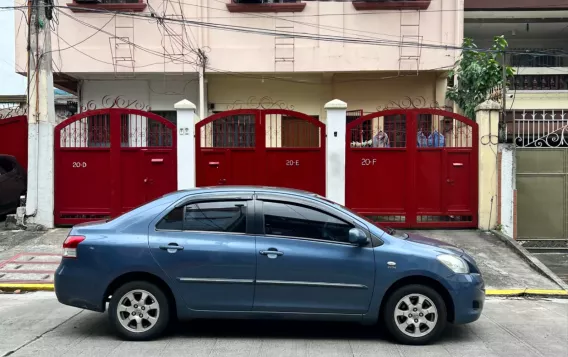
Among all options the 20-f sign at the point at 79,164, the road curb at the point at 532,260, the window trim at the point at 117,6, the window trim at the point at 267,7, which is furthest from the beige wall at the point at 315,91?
the road curb at the point at 532,260

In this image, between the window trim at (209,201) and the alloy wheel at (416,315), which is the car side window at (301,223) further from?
the alloy wheel at (416,315)

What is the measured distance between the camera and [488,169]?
10.6 metres

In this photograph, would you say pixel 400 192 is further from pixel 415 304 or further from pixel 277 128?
pixel 415 304

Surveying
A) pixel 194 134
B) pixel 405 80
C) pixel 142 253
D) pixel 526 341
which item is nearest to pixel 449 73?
pixel 405 80

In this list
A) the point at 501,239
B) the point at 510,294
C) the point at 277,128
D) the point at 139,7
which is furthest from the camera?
the point at 139,7

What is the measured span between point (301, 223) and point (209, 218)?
958 millimetres

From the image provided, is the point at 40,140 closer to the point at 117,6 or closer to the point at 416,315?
the point at 117,6

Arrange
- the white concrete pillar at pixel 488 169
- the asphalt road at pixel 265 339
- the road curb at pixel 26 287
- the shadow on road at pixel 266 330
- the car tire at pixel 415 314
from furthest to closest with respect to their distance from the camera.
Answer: the white concrete pillar at pixel 488 169 → the road curb at pixel 26 287 → the shadow on road at pixel 266 330 → the car tire at pixel 415 314 → the asphalt road at pixel 265 339

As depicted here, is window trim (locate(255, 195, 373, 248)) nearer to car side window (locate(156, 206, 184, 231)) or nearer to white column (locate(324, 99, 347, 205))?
car side window (locate(156, 206, 184, 231))

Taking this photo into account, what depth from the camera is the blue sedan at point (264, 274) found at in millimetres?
5020

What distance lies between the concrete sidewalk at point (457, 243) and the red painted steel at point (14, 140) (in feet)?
8.26

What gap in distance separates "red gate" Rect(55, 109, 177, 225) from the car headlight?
22.5 ft

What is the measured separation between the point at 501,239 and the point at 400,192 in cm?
219

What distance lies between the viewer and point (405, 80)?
1482 centimetres
